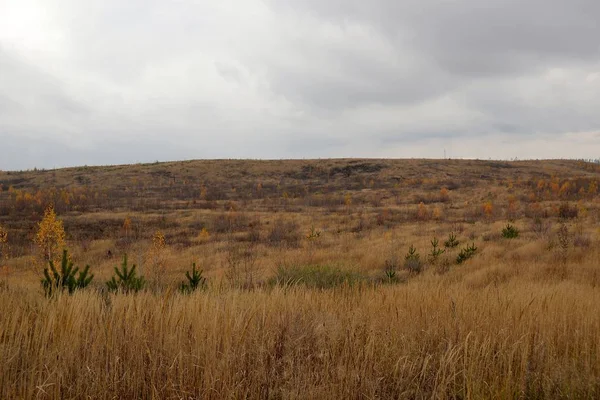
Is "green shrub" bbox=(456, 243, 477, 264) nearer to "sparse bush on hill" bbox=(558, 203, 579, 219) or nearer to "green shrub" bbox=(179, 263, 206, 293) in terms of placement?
"green shrub" bbox=(179, 263, 206, 293)

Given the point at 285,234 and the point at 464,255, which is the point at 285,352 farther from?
the point at 285,234

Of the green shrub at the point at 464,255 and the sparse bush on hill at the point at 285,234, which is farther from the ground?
the green shrub at the point at 464,255

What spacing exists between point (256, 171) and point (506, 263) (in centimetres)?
5360

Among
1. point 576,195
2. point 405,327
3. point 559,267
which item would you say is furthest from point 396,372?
point 576,195

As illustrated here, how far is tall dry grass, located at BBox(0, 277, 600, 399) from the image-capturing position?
2178 millimetres

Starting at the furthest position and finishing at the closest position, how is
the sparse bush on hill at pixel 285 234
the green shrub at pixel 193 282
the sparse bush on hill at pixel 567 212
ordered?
1. the sparse bush on hill at pixel 567 212
2. the sparse bush on hill at pixel 285 234
3. the green shrub at pixel 193 282

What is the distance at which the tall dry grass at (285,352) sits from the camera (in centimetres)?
218

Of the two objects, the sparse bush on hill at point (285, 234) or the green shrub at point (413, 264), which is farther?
the sparse bush on hill at point (285, 234)

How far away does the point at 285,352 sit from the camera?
8.63 feet

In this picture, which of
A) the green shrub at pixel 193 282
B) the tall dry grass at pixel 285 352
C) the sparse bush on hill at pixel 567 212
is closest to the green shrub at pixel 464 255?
the green shrub at pixel 193 282

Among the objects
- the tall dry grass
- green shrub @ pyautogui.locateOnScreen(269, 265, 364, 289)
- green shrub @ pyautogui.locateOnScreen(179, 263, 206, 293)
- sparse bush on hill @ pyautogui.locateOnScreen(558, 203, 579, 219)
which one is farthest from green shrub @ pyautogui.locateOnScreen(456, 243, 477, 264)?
sparse bush on hill @ pyautogui.locateOnScreen(558, 203, 579, 219)

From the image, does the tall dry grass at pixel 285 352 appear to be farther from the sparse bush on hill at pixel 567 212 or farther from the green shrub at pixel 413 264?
the sparse bush on hill at pixel 567 212

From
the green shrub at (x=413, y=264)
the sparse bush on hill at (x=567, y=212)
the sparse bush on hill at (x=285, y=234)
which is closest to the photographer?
the green shrub at (x=413, y=264)

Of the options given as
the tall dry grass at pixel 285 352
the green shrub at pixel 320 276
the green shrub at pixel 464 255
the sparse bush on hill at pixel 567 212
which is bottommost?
the green shrub at pixel 464 255
